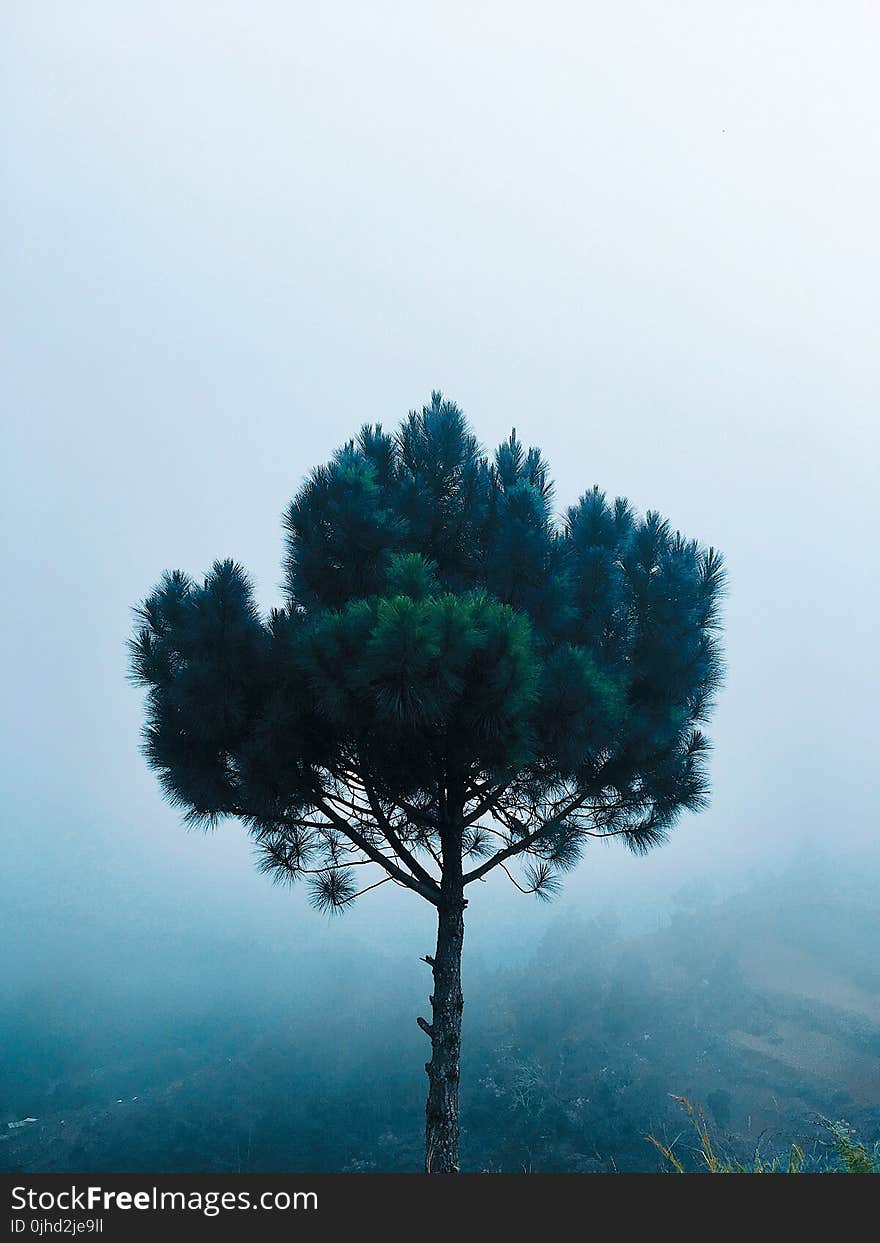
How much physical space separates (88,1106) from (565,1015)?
42659 mm

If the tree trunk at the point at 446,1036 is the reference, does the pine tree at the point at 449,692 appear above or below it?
above

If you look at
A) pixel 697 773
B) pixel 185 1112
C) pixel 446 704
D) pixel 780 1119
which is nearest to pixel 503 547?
pixel 446 704

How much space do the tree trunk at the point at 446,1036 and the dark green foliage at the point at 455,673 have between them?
312 mm

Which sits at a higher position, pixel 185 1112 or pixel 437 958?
pixel 437 958

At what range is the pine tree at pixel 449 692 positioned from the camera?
5.88 m

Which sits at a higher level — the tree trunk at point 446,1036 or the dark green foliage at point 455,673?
the dark green foliage at point 455,673

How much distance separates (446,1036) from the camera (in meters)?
6.34

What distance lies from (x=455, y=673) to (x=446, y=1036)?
3.24m

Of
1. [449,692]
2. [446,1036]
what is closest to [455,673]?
[449,692]

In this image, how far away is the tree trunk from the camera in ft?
19.6

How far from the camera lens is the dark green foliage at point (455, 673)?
5.86 m

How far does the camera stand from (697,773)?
7.62 metres

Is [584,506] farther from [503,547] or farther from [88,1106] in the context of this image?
[88,1106]

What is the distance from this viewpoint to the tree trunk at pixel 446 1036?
5980 millimetres
